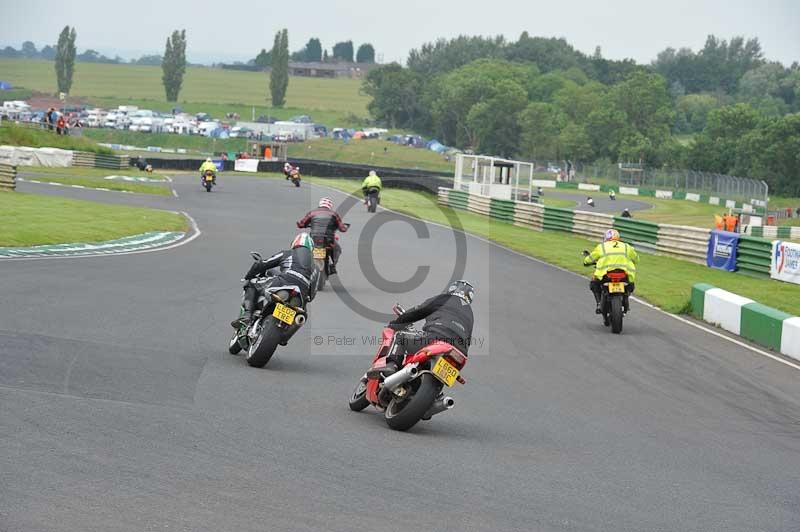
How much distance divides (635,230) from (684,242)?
3689mm

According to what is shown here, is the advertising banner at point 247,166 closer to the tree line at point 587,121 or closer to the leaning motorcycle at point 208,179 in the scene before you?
the leaning motorcycle at point 208,179

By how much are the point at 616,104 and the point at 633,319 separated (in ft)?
422

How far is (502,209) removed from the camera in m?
48.6

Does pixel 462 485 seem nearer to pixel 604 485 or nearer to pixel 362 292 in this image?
pixel 604 485

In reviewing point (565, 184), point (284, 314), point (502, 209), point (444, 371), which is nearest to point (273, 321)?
point (284, 314)

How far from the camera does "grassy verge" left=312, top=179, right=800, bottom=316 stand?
23750 millimetres

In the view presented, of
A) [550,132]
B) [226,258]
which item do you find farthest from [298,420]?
[550,132]

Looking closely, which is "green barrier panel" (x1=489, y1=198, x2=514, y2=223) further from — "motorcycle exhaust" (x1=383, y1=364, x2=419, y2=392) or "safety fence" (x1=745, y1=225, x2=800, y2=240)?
"motorcycle exhaust" (x1=383, y1=364, x2=419, y2=392)

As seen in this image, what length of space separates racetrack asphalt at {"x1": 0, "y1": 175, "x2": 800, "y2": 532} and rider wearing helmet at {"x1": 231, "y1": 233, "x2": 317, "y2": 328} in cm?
72

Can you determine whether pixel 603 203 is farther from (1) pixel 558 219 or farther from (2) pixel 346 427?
(2) pixel 346 427

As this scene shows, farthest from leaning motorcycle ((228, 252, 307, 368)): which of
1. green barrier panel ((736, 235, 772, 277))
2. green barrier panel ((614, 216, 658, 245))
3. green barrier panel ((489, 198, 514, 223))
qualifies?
green barrier panel ((489, 198, 514, 223))

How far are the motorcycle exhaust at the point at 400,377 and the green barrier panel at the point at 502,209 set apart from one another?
1500 inches

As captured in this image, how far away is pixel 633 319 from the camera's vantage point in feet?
65.1

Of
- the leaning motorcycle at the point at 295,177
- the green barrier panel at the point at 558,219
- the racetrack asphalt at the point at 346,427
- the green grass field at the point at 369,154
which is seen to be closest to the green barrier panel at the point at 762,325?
the racetrack asphalt at the point at 346,427
